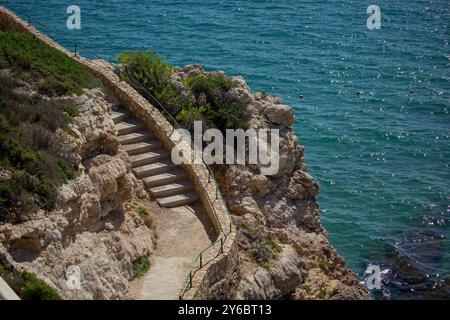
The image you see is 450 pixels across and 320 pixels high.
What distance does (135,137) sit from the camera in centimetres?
3225

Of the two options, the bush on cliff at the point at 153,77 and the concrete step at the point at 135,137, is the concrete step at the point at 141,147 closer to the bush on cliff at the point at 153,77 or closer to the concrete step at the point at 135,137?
the concrete step at the point at 135,137

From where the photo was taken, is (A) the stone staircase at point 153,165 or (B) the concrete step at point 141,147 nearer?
(A) the stone staircase at point 153,165

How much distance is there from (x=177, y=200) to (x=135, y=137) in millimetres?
4096

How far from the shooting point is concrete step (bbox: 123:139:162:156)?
3167 cm

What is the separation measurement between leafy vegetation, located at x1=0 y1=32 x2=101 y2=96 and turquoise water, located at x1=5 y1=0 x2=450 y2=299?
65.3ft

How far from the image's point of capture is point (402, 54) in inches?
2694

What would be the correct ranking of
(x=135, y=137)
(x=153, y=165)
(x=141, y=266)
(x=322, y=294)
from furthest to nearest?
(x=135, y=137)
(x=322, y=294)
(x=153, y=165)
(x=141, y=266)

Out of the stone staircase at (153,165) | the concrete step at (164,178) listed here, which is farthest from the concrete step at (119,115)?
the concrete step at (164,178)

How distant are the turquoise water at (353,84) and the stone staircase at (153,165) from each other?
50.1ft

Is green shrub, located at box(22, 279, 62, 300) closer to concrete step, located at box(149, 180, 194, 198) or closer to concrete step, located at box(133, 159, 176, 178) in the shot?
concrete step, located at box(149, 180, 194, 198)

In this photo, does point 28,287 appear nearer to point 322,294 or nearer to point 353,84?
point 322,294

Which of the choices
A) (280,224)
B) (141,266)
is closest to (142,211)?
(141,266)

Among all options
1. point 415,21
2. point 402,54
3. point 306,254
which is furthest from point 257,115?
point 415,21

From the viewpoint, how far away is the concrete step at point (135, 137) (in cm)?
3196
